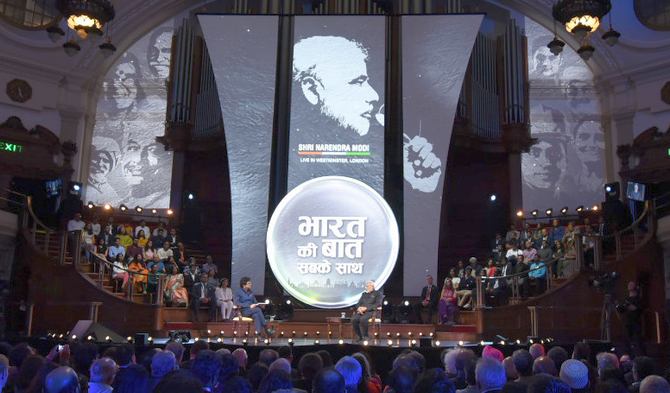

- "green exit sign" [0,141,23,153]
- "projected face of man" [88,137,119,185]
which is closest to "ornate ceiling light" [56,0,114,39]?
"green exit sign" [0,141,23,153]

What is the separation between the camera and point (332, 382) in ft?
9.11

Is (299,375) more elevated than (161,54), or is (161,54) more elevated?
(161,54)

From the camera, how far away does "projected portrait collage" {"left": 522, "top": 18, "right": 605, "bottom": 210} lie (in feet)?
56.6

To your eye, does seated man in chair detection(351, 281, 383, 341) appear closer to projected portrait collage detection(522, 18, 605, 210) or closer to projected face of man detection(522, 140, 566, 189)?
projected portrait collage detection(522, 18, 605, 210)

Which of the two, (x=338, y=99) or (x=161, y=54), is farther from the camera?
(x=161, y=54)

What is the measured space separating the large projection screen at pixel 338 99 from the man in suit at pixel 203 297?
2.59 metres

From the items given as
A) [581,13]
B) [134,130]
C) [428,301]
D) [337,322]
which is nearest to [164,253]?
[337,322]

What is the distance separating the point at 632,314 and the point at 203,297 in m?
7.54

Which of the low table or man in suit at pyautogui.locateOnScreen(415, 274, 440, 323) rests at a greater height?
man in suit at pyautogui.locateOnScreen(415, 274, 440, 323)

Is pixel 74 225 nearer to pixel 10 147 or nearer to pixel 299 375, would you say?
pixel 10 147

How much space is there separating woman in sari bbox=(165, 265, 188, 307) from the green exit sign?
521 centimetres

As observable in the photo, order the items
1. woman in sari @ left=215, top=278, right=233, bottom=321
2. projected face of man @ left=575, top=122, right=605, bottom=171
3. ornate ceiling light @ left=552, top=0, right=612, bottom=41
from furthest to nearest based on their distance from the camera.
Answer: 1. projected face of man @ left=575, top=122, right=605, bottom=171
2. woman in sari @ left=215, top=278, right=233, bottom=321
3. ornate ceiling light @ left=552, top=0, right=612, bottom=41

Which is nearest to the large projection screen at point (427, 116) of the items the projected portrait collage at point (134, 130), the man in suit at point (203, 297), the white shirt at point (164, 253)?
the man in suit at point (203, 297)

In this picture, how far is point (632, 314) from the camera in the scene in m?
10.3
